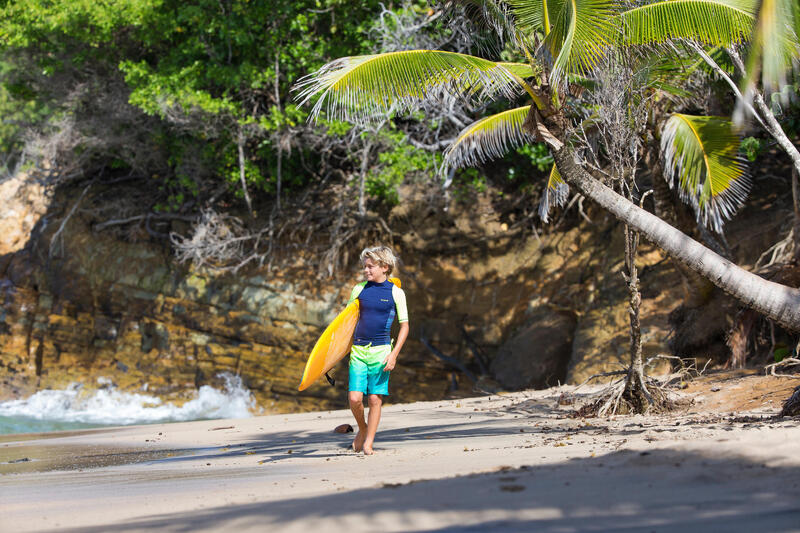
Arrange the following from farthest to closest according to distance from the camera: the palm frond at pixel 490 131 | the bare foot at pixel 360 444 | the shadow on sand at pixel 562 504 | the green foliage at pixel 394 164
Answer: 1. the green foliage at pixel 394 164
2. the palm frond at pixel 490 131
3. the bare foot at pixel 360 444
4. the shadow on sand at pixel 562 504

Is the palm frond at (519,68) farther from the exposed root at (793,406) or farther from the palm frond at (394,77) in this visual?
the exposed root at (793,406)

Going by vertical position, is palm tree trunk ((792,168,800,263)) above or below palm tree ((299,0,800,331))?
below

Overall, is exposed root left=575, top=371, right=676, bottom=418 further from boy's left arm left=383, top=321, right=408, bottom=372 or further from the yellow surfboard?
the yellow surfboard

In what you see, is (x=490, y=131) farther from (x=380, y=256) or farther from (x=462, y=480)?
(x=462, y=480)

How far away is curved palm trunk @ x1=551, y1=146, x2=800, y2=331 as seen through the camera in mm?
5297

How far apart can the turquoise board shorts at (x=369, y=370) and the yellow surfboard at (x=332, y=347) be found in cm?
41

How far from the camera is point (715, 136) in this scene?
358 inches

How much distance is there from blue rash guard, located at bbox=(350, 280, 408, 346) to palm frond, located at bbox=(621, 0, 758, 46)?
304 cm

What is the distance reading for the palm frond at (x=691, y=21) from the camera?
18.7 ft

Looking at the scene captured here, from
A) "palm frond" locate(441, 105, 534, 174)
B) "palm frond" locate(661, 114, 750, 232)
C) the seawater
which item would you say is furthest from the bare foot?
the seawater

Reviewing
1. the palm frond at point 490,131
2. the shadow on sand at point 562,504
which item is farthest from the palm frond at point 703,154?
the shadow on sand at point 562,504

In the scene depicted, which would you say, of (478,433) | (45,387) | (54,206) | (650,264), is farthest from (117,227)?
(478,433)

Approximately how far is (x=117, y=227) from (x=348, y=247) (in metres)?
6.37

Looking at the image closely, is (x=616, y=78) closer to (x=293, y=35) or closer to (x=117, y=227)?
(x=293, y=35)
